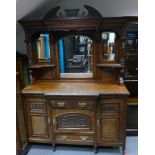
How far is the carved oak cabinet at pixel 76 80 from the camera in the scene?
2.21 m

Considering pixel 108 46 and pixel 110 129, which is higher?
pixel 108 46

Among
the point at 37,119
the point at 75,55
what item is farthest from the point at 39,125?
the point at 75,55

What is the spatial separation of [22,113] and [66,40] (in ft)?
3.59

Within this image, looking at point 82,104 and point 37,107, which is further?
point 37,107

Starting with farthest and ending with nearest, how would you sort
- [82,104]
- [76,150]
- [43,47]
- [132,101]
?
[132,101] < [43,47] < [76,150] < [82,104]

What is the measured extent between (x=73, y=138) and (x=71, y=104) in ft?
1.52

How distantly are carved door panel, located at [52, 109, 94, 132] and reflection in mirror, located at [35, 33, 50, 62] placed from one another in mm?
779

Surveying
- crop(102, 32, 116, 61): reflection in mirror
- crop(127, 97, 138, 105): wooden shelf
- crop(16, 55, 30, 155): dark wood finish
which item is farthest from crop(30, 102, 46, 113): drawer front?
crop(127, 97, 138, 105): wooden shelf

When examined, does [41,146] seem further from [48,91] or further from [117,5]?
[117,5]

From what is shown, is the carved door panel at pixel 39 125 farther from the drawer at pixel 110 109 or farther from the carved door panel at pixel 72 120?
the drawer at pixel 110 109

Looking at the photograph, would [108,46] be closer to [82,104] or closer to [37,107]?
[82,104]

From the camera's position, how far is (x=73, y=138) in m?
2.35

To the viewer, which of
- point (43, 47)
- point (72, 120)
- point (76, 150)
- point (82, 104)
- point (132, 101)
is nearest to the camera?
point (82, 104)
